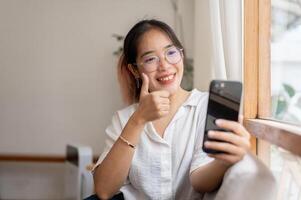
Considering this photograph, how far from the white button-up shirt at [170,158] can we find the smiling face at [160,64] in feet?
0.25

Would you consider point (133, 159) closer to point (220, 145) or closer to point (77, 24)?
point (220, 145)

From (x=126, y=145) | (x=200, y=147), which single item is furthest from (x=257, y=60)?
(x=126, y=145)

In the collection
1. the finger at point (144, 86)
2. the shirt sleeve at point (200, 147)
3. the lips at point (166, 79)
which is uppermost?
the lips at point (166, 79)

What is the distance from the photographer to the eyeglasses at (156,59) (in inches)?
31.3

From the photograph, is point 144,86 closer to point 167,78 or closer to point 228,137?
point 167,78

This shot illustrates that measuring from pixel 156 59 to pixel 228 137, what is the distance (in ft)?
0.99

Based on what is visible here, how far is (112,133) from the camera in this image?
90 centimetres

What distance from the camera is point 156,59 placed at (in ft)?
2.62

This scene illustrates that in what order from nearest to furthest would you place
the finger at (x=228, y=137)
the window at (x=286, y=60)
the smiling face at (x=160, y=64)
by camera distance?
1. the finger at (x=228, y=137)
2. the smiling face at (x=160, y=64)
3. the window at (x=286, y=60)

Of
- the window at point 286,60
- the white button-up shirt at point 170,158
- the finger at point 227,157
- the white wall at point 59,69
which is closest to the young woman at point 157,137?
the white button-up shirt at point 170,158

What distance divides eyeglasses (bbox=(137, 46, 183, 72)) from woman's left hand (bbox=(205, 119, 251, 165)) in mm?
263

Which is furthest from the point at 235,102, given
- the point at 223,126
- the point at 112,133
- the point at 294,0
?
the point at 294,0

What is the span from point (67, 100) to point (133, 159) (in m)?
1.68

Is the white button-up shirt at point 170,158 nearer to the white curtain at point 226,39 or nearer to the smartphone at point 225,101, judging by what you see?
the smartphone at point 225,101
